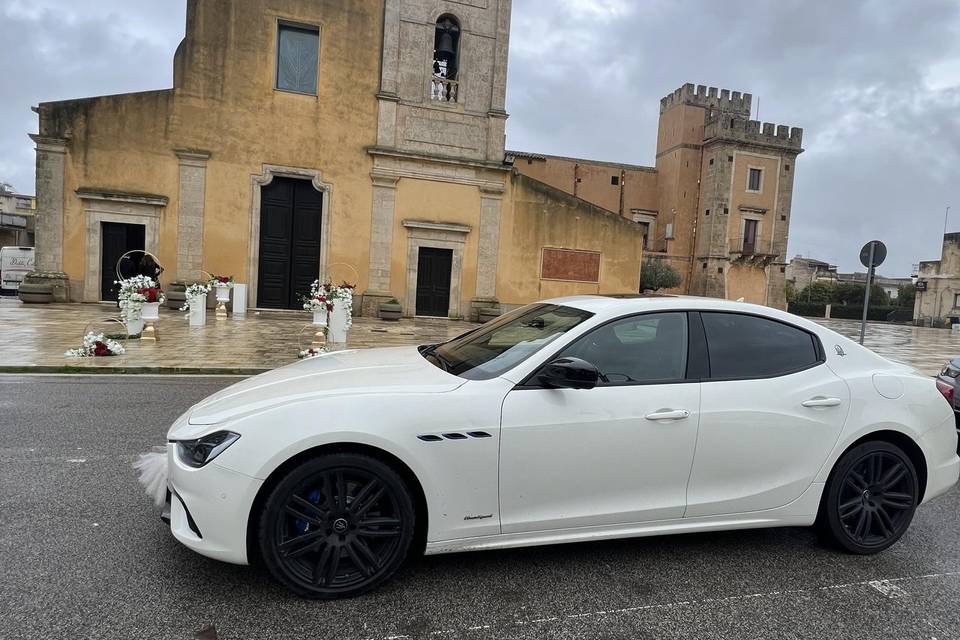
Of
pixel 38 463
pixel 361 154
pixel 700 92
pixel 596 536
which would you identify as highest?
pixel 700 92

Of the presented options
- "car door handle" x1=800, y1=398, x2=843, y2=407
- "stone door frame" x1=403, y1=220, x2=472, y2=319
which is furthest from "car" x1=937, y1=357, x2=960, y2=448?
"stone door frame" x1=403, y1=220, x2=472, y2=319

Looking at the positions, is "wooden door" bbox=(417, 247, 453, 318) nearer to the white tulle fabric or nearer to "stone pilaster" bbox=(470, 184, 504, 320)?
"stone pilaster" bbox=(470, 184, 504, 320)

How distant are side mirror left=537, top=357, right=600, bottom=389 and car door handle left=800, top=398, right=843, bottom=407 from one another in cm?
135

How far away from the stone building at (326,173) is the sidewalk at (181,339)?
6.59 ft

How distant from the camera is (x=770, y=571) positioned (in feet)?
11.4

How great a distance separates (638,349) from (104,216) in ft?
69.9

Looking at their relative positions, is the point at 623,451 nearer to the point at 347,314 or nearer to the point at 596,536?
the point at 596,536

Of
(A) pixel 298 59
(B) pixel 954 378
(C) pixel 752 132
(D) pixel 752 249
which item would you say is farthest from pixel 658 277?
(B) pixel 954 378

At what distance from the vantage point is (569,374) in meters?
3.14

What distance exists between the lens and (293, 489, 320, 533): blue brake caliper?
2.94 metres

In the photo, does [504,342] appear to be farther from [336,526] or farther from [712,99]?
[712,99]

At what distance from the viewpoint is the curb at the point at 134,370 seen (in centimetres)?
933

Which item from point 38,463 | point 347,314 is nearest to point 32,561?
point 38,463

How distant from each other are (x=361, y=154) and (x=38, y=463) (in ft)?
60.8
